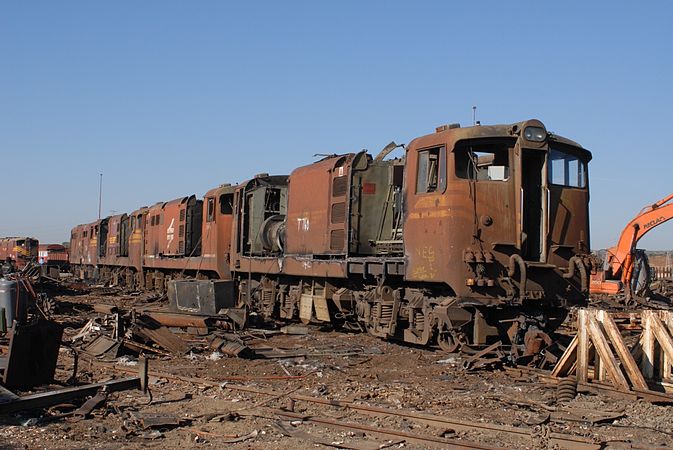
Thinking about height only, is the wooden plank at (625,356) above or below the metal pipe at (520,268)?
below

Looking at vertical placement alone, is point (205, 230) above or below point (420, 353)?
above

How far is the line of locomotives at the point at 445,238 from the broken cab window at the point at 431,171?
0.07ft

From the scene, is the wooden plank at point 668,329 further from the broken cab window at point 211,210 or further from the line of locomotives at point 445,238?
the broken cab window at point 211,210

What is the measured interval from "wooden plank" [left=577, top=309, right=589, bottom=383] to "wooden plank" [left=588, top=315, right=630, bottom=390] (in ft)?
0.28

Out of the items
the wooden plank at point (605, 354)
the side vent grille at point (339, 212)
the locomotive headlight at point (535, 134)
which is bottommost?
the wooden plank at point (605, 354)

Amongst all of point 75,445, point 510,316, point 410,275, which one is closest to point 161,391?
point 75,445

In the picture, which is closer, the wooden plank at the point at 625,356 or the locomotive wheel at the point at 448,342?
the wooden plank at the point at 625,356

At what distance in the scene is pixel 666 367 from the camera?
9.73 meters

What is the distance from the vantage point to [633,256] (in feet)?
82.4

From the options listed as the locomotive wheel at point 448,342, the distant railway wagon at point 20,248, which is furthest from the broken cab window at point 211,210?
the distant railway wagon at point 20,248

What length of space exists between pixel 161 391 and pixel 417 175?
236 inches

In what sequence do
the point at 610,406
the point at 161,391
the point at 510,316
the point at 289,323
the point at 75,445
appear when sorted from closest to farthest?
the point at 75,445 → the point at 610,406 → the point at 161,391 → the point at 510,316 → the point at 289,323

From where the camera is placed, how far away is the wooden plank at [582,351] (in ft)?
32.3

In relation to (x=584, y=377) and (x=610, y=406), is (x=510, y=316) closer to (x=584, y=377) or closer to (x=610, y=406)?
(x=584, y=377)
